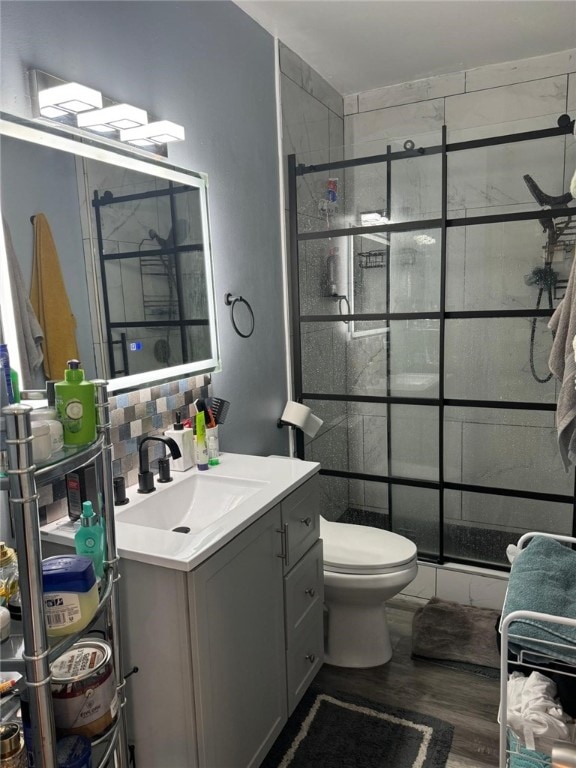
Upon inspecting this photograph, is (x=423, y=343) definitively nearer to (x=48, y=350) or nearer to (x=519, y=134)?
(x=519, y=134)

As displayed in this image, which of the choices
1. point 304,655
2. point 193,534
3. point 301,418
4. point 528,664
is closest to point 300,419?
point 301,418

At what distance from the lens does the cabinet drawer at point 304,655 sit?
6.07 feet

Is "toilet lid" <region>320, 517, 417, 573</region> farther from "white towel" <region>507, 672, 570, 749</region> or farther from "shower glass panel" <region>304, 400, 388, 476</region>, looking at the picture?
"white towel" <region>507, 672, 570, 749</region>

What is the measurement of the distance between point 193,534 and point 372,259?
172 centimetres

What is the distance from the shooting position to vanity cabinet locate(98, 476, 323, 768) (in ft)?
4.42

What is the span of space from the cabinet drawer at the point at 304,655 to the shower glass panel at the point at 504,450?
1.01 m

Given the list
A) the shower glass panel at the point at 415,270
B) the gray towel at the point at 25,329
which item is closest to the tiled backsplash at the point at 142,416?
the gray towel at the point at 25,329

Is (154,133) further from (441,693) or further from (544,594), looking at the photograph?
(441,693)

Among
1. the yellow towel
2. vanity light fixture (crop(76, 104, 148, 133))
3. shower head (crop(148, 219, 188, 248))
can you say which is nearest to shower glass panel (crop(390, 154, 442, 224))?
shower head (crop(148, 219, 188, 248))

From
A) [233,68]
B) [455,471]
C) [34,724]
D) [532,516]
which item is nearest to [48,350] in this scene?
[34,724]

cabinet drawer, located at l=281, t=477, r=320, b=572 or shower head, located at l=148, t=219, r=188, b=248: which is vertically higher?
shower head, located at l=148, t=219, r=188, b=248

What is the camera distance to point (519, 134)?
2367mm

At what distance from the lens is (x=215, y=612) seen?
1406 mm

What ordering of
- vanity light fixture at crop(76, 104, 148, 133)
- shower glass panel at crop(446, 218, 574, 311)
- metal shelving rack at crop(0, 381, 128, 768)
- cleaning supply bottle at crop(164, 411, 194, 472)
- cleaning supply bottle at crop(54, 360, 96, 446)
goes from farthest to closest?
shower glass panel at crop(446, 218, 574, 311) → cleaning supply bottle at crop(164, 411, 194, 472) → vanity light fixture at crop(76, 104, 148, 133) → cleaning supply bottle at crop(54, 360, 96, 446) → metal shelving rack at crop(0, 381, 128, 768)
